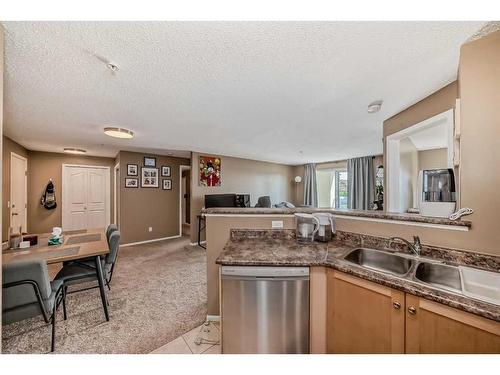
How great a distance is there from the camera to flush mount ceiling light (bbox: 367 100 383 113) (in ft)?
6.84

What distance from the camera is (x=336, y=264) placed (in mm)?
1282

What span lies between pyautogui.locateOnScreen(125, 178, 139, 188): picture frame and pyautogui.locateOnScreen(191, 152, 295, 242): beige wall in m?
1.41

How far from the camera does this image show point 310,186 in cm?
710

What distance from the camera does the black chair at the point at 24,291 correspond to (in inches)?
53.3

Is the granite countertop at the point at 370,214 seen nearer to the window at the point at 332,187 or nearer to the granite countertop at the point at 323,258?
the granite countertop at the point at 323,258

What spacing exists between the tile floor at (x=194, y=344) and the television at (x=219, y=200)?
117 inches

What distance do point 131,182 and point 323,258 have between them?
4886 mm

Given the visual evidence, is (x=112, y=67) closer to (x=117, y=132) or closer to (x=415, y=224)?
(x=117, y=132)

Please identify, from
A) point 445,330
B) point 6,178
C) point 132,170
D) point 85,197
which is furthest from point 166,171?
point 445,330

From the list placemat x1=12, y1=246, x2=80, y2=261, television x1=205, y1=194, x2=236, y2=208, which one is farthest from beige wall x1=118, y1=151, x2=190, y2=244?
placemat x1=12, y1=246, x2=80, y2=261

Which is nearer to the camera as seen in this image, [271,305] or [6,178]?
[271,305]

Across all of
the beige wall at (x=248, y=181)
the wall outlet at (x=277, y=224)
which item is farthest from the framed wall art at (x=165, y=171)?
the wall outlet at (x=277, y=224)

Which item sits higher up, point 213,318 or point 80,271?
point 80,271

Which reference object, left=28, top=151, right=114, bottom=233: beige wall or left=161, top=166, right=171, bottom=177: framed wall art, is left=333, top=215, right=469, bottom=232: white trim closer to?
left=161, top=166, right=171, bottom=177: framed wall art
